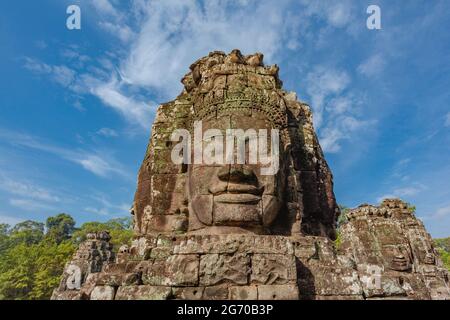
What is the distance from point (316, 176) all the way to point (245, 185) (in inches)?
80.0

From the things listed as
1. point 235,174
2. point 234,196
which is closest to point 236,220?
point 234,196

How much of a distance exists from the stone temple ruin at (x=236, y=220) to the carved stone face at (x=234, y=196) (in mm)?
14

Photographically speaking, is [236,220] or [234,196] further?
[234,196]

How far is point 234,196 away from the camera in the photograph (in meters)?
4.16

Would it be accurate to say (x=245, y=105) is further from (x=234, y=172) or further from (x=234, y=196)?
(x=234, y=196)

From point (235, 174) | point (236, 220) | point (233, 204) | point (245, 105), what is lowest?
point (236, 220)

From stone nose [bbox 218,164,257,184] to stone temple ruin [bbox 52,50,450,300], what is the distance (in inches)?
0.6

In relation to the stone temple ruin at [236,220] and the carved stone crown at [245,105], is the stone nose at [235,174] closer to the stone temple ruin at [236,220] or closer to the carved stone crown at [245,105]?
the stone temple ruin at [236,220]

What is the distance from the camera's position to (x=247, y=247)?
3576 mm

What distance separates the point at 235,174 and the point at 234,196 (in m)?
0.30

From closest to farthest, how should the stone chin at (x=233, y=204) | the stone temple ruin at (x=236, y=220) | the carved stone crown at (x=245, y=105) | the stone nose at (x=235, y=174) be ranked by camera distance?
the stone temple ruin at (x=236, y=220)
the stone chin at (x=233, y=204)
the stone nose at (x=235, y=174)
the carved stone crown at (x=245, y=105)

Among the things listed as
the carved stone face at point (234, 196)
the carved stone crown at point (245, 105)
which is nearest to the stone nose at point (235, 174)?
the carved stone face at point (234, 196)

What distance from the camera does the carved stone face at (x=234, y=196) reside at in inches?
161
